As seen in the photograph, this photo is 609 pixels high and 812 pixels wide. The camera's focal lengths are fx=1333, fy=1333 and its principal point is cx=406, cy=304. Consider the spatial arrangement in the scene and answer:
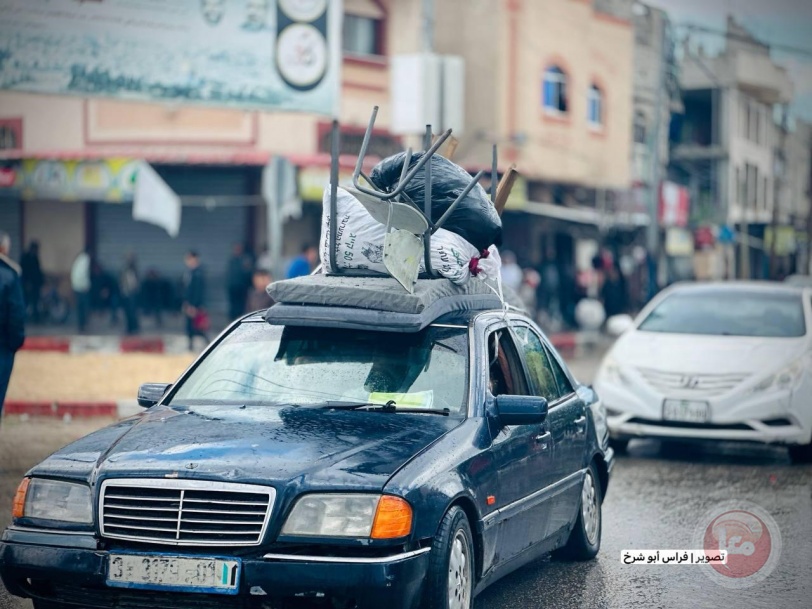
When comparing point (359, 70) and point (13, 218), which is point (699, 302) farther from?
point (13, 218)

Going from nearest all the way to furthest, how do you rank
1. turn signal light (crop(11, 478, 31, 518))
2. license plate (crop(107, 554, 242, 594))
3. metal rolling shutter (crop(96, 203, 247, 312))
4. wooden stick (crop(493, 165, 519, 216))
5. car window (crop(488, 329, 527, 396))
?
license plate (crop(107, 554, 242, 594)) < turn signal light (crop(11, 478, 31, 518)) < car window (crop(488, 329, 527, 396)) < wooden stick (crop(493, 165, 519, 216)) < metal rolling shutter (crop(96, 203, 247, 312))

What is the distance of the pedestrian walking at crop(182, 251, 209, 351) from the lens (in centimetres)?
2127

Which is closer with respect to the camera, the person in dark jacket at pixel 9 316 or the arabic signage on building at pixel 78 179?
the person in dark jacket at pixel 9 316

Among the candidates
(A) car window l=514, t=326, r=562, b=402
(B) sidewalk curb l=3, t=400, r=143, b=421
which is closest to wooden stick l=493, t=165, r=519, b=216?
(A) car window l=514, t=326, r=562, b=402

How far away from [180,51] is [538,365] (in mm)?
15365

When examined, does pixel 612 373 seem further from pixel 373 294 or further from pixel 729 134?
pixel 729 134

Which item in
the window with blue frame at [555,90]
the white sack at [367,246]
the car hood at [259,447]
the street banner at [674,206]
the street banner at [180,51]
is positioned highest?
the window with blue frame at [555,90]

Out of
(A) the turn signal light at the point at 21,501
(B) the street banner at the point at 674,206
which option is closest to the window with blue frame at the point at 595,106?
(B) the street banner at the point at 674,206

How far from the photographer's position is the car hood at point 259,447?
16.0 feet

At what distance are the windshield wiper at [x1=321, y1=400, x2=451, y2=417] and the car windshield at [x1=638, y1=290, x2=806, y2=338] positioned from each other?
693 cm

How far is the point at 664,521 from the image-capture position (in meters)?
8.51

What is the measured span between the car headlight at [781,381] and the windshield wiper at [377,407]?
605 cm

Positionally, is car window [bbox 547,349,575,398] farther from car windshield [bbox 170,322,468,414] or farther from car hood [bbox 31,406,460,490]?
car hood [bbox 31,406,460,490]

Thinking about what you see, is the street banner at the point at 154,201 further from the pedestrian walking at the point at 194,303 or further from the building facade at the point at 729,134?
the building facade at the point at 729,134
